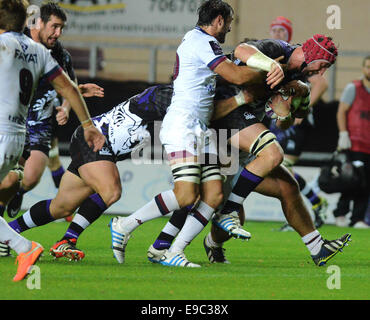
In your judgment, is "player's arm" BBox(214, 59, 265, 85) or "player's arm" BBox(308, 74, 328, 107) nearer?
"player's arm" BBox(214, 59, 265, 85)

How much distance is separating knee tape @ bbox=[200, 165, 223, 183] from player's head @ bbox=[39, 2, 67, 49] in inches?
72.3

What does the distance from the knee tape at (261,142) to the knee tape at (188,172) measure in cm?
44

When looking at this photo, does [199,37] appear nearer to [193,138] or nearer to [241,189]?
[193,138]

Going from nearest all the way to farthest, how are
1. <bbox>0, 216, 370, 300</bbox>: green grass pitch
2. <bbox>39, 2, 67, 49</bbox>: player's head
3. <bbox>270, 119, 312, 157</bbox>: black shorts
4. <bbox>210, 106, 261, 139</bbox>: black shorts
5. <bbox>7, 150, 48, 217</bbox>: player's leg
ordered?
<bbox>0, 216, 370, 300</bbox>: green grass pitch → <bbox>210, 106, 261, 139</bbox>: black shorts → <bbox>39, 2, 67, 49</bbox>: player's head → <bbox>7, 150, 48, 217</bbox>: player's leg → <bbox>270, 119, 312, 157</bbox>: black shorts

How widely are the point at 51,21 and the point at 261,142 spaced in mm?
2076

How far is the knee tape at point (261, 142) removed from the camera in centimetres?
662

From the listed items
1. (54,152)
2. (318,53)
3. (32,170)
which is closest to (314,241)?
(318,53)

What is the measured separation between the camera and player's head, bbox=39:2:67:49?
751 cm

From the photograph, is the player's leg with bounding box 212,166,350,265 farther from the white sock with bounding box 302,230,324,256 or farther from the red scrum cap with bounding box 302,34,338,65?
the red scrum cap with bounding box 302,34,338,65

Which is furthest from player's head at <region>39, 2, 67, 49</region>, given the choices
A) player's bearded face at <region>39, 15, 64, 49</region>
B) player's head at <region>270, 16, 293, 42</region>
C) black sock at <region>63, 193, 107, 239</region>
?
player's head at <region>270, 16, 293, 42</region>

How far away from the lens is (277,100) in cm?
708

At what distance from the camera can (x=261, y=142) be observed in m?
6.62

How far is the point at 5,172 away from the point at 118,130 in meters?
1.35

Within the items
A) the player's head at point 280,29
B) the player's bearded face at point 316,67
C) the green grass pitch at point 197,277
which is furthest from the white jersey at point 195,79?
the player's head at point 280,29
